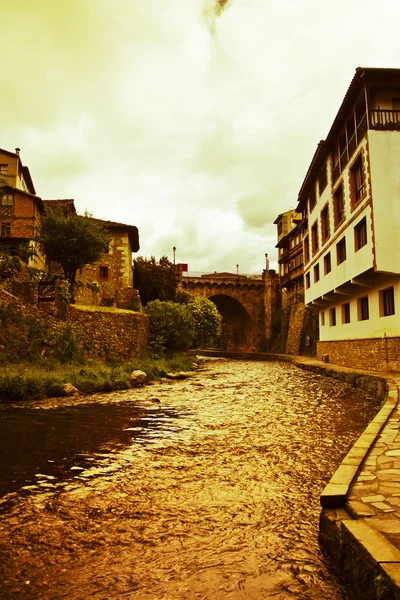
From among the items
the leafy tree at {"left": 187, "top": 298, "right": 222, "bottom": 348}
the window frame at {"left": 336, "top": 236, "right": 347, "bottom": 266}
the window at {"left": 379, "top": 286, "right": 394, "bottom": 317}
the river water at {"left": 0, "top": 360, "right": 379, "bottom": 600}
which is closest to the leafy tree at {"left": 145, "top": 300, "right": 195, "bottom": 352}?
the leafy tree at {"left": 187, "top": 298, "right": 222, "bottom": 348}

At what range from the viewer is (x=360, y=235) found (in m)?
17.4

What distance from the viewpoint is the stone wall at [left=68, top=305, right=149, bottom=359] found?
63.7 feet

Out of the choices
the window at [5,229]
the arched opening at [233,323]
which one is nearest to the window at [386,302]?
the window at [5,229]

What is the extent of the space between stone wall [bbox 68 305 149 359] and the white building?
1085 centimetres

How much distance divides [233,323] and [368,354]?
136ft

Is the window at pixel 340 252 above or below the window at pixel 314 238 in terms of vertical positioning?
below

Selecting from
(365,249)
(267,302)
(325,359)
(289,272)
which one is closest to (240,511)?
(365,249)

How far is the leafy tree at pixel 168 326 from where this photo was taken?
2488 cm

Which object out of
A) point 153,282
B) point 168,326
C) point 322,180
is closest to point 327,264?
point 322,180

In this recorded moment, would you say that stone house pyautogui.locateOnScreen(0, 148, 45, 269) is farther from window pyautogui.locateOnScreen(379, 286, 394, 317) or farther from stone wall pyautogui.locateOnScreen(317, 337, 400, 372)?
window pyautogui.locateOnScreen(379, 286, 394, 317)

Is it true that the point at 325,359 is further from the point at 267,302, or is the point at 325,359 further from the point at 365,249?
the point at 267,302

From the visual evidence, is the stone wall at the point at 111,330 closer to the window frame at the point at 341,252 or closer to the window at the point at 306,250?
the window frame at the point at 341,252

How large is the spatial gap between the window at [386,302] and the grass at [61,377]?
1014 cm

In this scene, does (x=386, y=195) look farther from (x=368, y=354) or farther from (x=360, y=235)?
(x=368, y=354)
